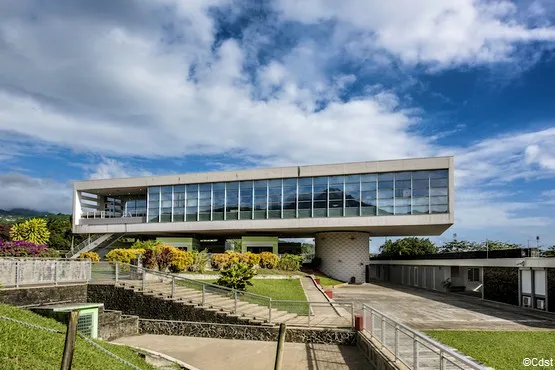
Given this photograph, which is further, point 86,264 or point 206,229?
point 206,229

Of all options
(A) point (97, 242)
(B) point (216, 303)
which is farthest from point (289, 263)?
(A) point (97, 242)

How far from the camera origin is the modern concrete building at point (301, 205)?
34.3 m

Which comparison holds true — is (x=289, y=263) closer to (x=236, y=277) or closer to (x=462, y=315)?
(x=236, y=277)

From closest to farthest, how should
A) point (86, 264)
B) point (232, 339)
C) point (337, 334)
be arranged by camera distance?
point (337, 334), point (232, 339), point (86, 264)

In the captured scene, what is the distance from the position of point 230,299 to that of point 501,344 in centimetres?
933

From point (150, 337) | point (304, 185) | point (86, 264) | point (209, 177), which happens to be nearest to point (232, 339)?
point (150, 337)

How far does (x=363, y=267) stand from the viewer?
3950 centimetres

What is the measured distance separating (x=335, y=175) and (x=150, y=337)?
23.2 metres

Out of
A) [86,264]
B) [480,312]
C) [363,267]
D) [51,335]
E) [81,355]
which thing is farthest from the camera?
[363,267]

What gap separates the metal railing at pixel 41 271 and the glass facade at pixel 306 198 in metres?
20.6

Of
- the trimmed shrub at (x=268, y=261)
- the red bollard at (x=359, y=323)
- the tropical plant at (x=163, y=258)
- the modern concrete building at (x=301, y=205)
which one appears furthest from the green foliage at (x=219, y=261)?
the red bollard at (x=359, y=323)

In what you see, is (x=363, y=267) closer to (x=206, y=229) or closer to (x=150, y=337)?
(x=206, y=229)

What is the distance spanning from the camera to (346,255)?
1553 inches

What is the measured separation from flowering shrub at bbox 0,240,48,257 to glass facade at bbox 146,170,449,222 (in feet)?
47.6
